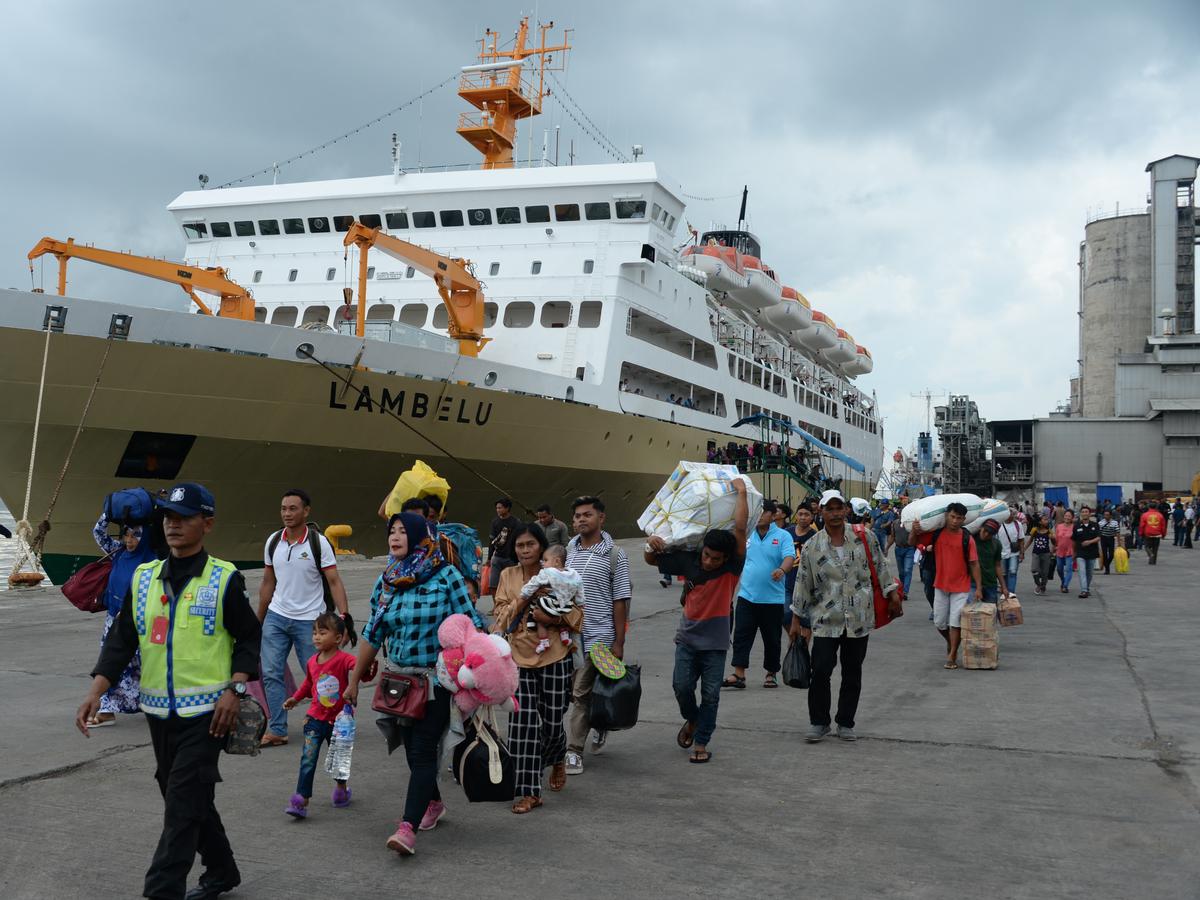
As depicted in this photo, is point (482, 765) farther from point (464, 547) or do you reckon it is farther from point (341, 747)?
point (464, 547)

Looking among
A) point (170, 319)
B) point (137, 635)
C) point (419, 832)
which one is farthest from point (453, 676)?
point (170, 319)

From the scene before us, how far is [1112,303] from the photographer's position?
201 feet

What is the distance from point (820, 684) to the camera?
18.7 ft

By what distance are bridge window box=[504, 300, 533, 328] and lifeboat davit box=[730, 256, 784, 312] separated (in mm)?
11151

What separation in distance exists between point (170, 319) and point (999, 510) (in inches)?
439

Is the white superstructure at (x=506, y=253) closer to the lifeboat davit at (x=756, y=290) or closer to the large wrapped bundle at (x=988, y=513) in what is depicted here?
the lifeboat davit at (x=756, y=290)

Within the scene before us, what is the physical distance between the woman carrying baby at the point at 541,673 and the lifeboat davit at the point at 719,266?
84.2 feet

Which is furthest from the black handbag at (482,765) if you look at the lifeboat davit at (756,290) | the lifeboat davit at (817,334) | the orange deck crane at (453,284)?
the lifeboat davit at (817,334)

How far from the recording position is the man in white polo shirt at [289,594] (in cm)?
556

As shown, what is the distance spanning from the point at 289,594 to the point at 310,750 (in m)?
1.53

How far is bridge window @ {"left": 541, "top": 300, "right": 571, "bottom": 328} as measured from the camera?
853 inches

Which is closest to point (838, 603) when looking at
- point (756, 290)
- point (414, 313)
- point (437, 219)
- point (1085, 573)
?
point (1085, 573)

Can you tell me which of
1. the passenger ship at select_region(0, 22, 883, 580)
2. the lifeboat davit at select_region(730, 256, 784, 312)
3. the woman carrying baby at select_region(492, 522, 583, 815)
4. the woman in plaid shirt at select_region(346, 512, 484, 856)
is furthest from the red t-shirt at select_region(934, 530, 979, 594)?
the lifeboat davit at select_region(730, 256, 784, 312)

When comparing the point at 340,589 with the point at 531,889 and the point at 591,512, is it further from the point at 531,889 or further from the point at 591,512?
the point at 531,889
